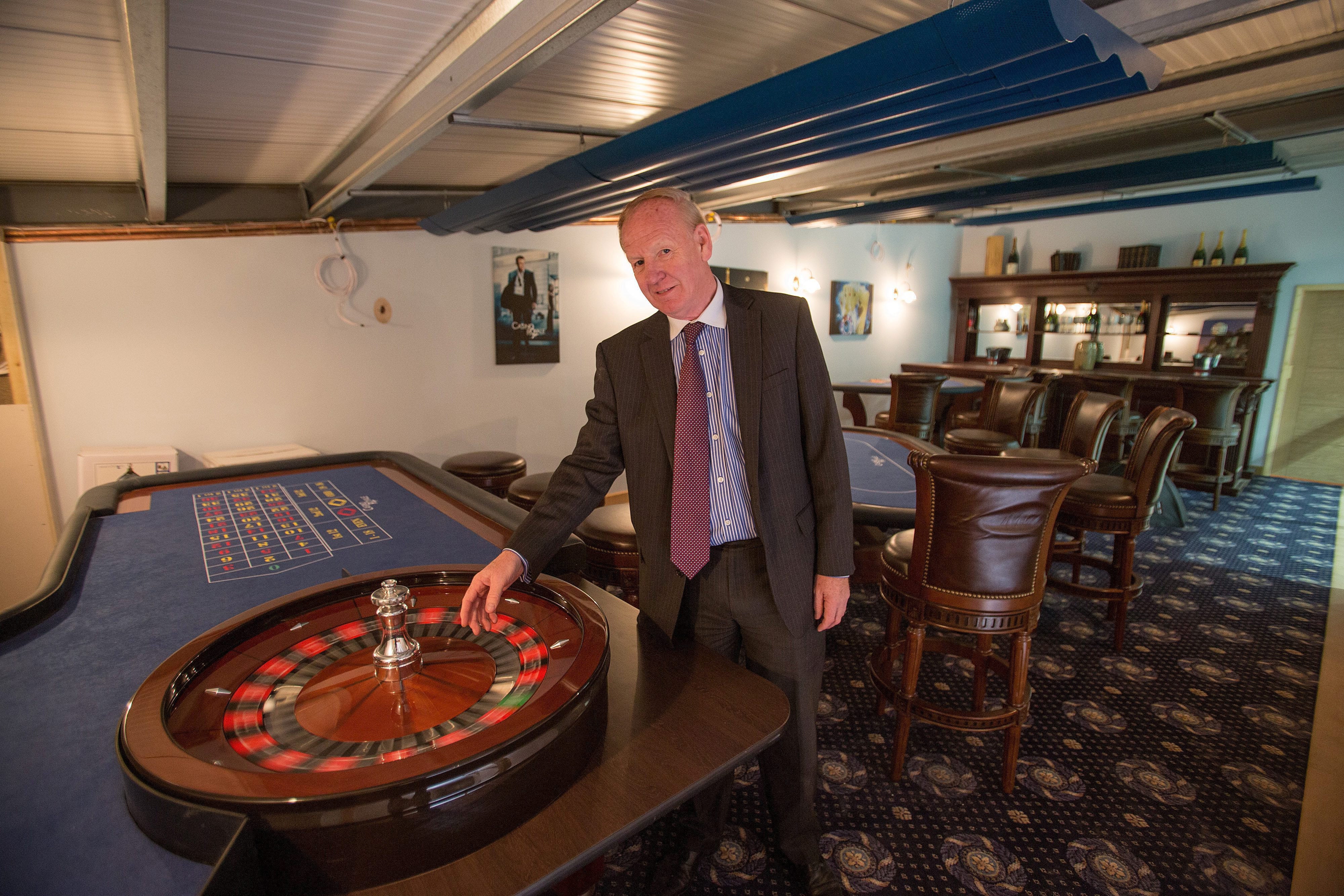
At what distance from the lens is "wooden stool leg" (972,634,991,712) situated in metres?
2.48

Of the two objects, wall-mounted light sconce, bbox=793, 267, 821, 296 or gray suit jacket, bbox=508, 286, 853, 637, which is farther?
wall-mounted light sconce, bbox=793, 267, 821, 296

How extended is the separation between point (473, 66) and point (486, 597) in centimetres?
165

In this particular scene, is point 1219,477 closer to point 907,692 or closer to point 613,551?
point 907,692

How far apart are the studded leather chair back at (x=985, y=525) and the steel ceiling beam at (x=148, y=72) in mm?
2310

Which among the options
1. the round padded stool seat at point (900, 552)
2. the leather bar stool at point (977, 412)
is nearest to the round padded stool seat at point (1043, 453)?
the round padded stool seat at point (900, 552)

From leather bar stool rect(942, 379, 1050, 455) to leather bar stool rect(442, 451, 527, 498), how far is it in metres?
3.15

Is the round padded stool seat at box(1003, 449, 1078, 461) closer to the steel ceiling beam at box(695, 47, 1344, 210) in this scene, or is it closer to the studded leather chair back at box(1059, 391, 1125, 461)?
the studded leather chair back at box(1059, 391, 1125, 461)

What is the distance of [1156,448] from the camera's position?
3.12 m

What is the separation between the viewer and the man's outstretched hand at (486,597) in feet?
3.67

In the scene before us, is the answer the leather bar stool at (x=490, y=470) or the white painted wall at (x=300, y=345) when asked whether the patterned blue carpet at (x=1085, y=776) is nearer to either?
the leather bar stool at (x=490, y=470)

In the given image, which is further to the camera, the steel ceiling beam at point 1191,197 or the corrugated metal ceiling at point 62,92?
the steel ceiling beam at point 1191,197

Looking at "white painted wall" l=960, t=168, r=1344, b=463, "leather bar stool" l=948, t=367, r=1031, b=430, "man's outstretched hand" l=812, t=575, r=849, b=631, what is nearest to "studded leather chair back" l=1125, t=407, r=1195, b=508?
"man's outstretched hand" l=812, t=575, r=849, b=631

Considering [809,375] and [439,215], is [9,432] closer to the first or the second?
[439,215]

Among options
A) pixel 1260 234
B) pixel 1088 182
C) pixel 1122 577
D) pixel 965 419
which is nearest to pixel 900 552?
pixel 1122 577
